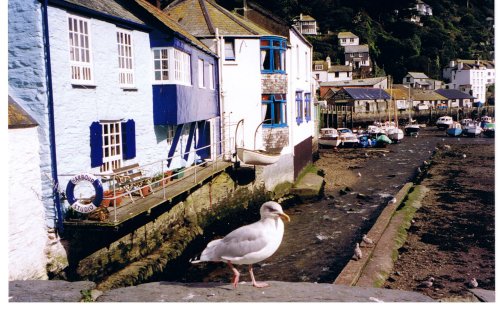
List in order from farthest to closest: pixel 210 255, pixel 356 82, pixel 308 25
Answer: pixel 308 25
pixel 356 82
pixel 210 255

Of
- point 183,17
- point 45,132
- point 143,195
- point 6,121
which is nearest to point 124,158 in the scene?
point 143,195

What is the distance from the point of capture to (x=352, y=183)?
21.5m

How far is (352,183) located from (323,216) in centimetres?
640

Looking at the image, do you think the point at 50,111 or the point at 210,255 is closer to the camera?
the point at 210,255

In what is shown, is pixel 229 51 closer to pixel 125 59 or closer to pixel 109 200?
pixel 125 59

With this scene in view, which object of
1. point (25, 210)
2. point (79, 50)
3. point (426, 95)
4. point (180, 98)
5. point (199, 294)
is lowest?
point (199, 294)

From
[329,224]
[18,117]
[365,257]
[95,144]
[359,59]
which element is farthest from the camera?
[359,59]

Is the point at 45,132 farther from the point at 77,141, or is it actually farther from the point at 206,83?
the point at 206,83

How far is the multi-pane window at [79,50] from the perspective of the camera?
8.66 metres

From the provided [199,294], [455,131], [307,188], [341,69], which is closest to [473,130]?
[455,131]

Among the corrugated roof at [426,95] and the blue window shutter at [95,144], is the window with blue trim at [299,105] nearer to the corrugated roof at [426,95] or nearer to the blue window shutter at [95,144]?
the blue window shutter at [95,144]

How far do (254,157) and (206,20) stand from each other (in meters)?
5.28

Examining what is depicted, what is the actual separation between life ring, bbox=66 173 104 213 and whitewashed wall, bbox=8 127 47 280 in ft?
1.47

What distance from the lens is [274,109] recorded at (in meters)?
17.9
